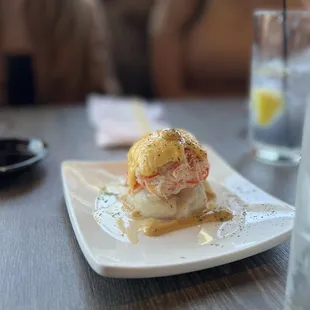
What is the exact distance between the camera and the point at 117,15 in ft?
7.41

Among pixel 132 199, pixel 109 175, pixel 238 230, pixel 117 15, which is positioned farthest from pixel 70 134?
pixel 117 15

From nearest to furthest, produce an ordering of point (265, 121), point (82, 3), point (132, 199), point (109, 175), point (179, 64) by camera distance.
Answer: point (132, 199), point (109, 175), point (265, 121), point (82, 3), point (179, 64)

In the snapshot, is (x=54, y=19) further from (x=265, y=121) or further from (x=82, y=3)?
(x=265, y=121)

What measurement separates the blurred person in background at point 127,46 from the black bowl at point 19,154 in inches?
35.1

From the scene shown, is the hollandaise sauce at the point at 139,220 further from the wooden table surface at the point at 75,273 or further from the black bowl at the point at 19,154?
the black bowl at the point at 19,154

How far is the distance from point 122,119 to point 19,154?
37cm

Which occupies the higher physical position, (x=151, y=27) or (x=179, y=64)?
(x=151, y=27)

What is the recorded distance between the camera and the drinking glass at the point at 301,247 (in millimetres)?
411

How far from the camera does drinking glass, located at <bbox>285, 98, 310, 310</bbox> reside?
0.41 meters

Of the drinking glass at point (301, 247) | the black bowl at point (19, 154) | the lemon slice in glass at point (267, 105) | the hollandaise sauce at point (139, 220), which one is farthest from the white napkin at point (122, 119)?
the drinking glass at point (301, 247)

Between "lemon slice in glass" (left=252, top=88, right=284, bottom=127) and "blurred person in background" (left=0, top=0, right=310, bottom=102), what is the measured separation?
97 cm

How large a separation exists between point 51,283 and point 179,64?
166cm

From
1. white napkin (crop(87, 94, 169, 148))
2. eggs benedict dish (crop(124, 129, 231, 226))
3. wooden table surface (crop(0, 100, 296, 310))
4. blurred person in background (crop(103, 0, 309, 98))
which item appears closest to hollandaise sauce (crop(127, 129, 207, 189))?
eggs benedict dish (crop(124, 129, 231, 226))

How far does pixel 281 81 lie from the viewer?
2.98ft
